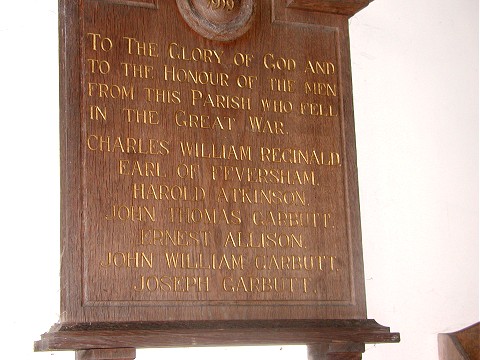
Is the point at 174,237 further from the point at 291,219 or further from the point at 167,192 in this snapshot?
the point at 291,219

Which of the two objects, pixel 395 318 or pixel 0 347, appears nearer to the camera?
pixel 0 347

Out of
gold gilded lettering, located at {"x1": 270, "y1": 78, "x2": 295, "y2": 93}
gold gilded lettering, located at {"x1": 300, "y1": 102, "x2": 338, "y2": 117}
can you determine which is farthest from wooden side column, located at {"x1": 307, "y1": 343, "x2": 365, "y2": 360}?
gold gilded lettering, located at {"x1": 270, "y1": 78, "x2": 295, "y2": 93}

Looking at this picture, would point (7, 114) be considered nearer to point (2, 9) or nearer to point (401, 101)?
point (2, 9)

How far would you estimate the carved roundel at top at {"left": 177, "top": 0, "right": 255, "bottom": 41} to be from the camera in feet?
13.3

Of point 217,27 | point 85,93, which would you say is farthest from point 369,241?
point 85,93

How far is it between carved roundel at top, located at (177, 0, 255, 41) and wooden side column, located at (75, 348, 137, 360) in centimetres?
135

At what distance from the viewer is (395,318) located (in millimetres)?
4355

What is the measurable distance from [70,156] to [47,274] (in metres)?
0.47

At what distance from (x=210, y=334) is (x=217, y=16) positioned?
1.32 m

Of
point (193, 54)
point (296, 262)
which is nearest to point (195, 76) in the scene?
point (193, 54)

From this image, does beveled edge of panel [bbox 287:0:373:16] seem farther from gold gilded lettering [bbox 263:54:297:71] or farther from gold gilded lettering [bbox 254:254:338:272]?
gold gilded lettering [bbox 254:254:338:272]

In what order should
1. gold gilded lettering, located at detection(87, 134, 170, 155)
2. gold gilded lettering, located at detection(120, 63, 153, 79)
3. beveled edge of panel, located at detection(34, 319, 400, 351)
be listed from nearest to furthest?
beveled edge of panel, located at detection(34, 319, 400, 351), gold gilded lettering, located at detection(87, 134, 170, 155), gold gilded lettering, located at detection(120, 63, 153, 79)

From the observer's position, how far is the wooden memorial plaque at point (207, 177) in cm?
371

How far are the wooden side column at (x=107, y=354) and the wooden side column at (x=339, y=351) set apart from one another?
815mm
